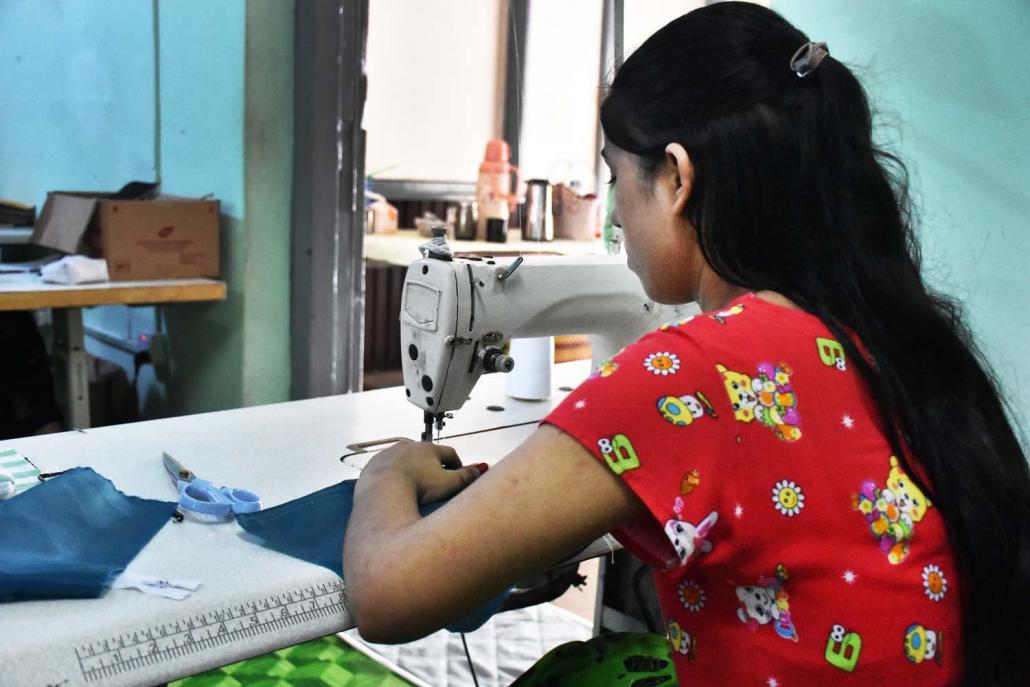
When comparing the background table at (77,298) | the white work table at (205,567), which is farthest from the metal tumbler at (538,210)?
the white work table at (205,567)

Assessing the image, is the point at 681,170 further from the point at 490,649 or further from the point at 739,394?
the point at 490,649

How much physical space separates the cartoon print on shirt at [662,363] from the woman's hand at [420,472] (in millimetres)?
371

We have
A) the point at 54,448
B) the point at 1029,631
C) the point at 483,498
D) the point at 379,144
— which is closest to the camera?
the point at 483,498

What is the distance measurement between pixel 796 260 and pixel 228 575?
642 mm

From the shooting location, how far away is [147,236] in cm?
264

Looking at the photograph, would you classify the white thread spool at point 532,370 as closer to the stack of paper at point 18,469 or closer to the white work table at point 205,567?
the white work table at point 205,567

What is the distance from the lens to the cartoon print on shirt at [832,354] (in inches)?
33.4

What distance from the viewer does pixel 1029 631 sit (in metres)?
0.90

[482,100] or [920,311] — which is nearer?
[920,311]

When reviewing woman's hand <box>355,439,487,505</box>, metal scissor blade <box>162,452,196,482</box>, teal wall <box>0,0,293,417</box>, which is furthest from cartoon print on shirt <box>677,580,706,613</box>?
teal wall <box>0,0,293,417</box>

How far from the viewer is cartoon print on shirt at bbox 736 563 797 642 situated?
2.74 feet

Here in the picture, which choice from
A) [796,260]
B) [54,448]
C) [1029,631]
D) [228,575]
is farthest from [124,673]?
[1029,631]

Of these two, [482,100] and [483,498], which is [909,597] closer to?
[483,498]

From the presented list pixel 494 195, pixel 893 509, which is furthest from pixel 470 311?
pixel 494 195
